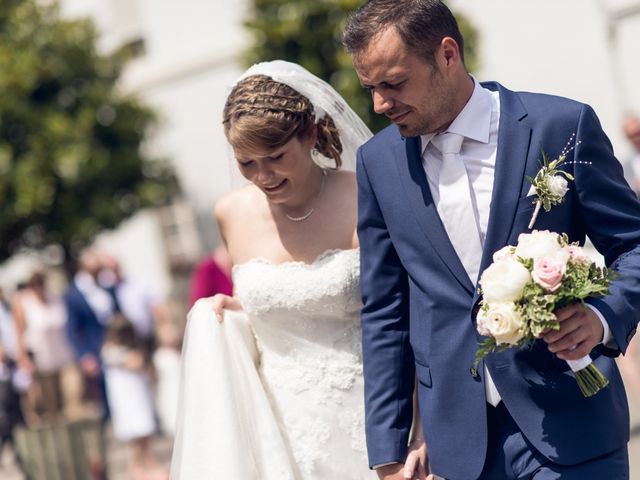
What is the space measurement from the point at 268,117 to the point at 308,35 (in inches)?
431

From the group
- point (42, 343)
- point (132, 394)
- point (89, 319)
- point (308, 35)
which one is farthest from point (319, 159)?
point (308, 35)

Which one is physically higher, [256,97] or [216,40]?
[216,40]

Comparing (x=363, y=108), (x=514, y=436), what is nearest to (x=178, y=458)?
(x=514, y=436)

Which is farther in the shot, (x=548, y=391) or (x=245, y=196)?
(x=245, y=196)

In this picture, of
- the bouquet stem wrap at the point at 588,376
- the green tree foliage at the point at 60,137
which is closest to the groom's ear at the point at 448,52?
the bouquet stem wrap at the point at 588,376

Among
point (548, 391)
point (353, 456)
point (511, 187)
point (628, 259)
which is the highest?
point (511, 187)

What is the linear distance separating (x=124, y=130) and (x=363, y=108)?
6.33m

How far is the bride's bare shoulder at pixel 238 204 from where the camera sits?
475 cm

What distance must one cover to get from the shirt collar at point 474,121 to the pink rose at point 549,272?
533mm

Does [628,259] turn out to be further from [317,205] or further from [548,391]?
[317,205]

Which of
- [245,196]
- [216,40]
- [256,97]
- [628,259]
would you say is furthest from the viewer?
[216,40]

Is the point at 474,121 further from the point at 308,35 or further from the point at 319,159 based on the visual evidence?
the point at 308,35

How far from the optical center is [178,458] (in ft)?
14.4

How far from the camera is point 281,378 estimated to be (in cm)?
453
